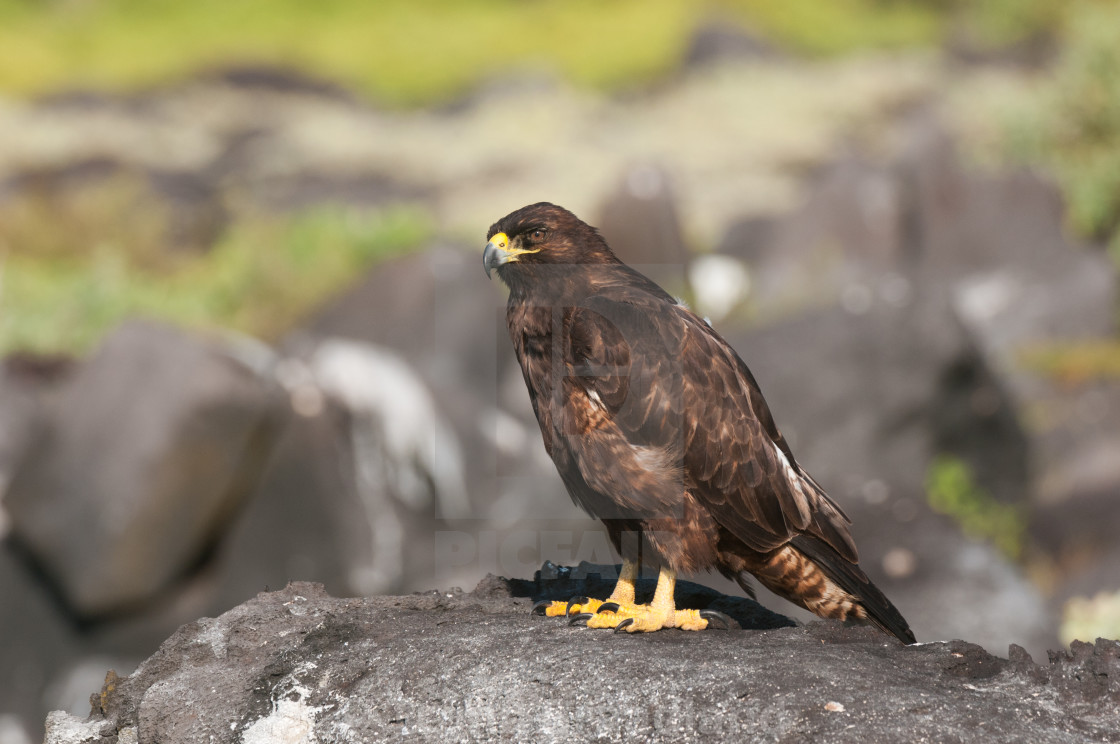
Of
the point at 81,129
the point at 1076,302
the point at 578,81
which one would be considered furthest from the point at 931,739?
the point at 578,81

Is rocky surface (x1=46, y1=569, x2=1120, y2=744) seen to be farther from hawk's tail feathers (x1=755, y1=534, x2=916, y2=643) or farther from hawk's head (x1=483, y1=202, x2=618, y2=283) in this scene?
hawk's head (x1=483, y1=202, x2=618, y2=283)

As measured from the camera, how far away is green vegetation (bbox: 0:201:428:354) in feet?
52.9

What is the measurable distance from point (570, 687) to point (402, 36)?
149 feet

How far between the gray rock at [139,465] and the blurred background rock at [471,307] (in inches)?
1.3

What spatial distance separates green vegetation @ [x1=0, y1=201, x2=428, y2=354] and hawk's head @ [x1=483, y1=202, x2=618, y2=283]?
36.3 ft

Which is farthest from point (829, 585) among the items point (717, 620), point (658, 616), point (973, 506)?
point (973, 506)

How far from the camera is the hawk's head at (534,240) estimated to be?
5.11 m

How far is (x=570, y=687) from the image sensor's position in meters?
4.08

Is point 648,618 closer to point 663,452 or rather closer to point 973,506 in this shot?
point 663,452

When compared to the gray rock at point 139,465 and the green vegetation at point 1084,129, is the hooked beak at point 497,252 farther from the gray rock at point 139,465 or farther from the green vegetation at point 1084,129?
the green vegetation at point 1084,129

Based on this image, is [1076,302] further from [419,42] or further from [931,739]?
[419,42]

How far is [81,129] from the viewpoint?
31562mm

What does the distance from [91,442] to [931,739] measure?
959cm

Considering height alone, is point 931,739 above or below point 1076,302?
below
